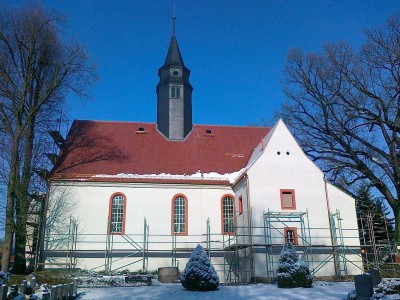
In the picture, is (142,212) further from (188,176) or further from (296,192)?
(296,192)

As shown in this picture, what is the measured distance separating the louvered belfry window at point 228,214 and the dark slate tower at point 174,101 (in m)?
6.28

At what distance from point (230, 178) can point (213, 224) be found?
326 cm

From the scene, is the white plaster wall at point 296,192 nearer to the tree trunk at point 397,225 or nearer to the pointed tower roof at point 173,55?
the tree trunk at point 397,225

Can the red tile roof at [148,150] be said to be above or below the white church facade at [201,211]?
above

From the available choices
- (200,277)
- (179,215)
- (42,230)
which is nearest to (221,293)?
(200,277)

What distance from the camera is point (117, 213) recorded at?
23.9m

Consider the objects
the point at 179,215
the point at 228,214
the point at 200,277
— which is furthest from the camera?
the point at 228,214

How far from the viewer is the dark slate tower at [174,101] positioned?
1139 inches

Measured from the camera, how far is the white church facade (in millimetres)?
22500

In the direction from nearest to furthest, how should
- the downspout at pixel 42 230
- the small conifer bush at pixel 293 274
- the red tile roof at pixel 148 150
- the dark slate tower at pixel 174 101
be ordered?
the small conifer bush at pixel 293 274 → the downspout at pixel 42 230 → the red tile roof at pixel 148 150 → the dark slate tower at pixel 174 101

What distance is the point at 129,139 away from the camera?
2819 cm

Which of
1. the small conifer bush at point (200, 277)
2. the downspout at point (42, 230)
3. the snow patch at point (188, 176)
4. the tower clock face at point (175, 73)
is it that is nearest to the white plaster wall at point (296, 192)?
the snow patch at point (188, 176)

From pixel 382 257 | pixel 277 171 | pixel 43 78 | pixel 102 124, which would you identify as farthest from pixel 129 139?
pixel 382 257

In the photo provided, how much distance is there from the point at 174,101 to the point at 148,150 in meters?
4.42
